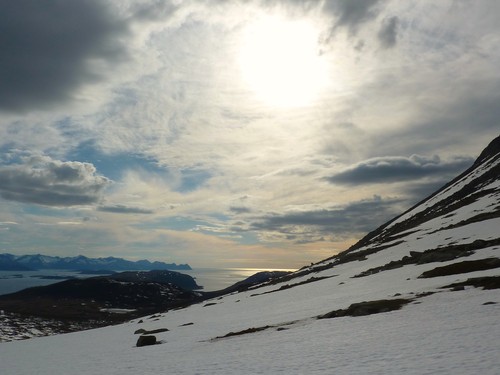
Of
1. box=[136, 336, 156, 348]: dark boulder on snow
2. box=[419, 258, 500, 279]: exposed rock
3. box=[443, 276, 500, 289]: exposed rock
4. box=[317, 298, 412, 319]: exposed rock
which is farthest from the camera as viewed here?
box=[136, 336, 156, 348]: dark boulder on snow

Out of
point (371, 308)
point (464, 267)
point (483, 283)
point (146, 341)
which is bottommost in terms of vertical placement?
point (146, 341)

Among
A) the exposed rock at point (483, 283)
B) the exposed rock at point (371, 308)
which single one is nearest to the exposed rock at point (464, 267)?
the exposed rock at point (483, 283)

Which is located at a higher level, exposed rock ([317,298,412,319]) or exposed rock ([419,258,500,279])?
exposed rock ([419,258,500,279])

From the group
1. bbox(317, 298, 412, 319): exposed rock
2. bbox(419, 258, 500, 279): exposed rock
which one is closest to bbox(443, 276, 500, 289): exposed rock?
bbox(317, 298, 412, 319): exposed rock

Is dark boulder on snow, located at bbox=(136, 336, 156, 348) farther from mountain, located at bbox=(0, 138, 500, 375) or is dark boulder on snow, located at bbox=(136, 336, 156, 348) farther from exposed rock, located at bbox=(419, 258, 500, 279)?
exposed rock, located at bbox=(419, 258, 500, 279)

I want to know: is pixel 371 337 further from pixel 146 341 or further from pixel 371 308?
pixel 146 341

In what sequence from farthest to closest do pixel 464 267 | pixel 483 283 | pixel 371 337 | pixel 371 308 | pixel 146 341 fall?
pixel 146 341 → pixel 464 267 → pixel 371 308 → pixel 483 283 → pixel 371 337

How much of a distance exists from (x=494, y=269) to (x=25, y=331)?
125m

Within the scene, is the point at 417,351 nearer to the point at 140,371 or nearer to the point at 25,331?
the point at 140,371

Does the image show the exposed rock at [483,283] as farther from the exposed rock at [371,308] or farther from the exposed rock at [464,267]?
the exposed rock at [464,267]

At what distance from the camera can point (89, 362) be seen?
3319cm

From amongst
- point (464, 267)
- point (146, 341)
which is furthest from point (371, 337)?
point (146, 341)

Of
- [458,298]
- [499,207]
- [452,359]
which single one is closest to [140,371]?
[452,359]

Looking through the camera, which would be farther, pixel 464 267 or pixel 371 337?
pixel 464 267
